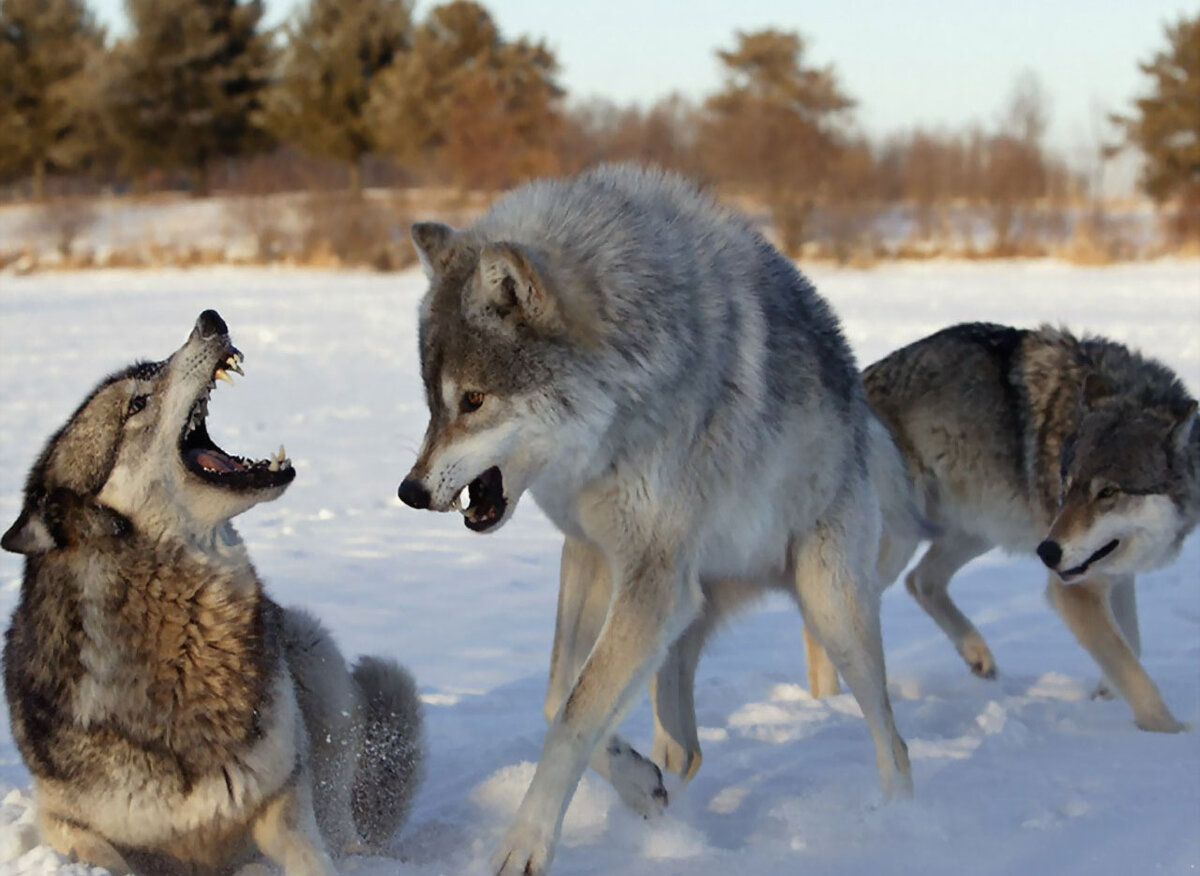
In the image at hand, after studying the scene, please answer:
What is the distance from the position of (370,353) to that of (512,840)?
40.9ft

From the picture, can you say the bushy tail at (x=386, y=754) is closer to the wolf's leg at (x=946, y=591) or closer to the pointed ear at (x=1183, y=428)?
the wolf's leg at (x=946, y=591)

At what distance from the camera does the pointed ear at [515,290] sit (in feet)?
11.3

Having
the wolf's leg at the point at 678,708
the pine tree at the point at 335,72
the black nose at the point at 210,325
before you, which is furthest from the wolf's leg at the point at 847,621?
the pine tree at the point at 335,72

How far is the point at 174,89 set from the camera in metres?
43.5

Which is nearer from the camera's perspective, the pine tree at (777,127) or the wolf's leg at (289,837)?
the wolf's leg at (289,837)

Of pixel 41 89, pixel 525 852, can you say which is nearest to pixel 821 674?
pixel 525 852

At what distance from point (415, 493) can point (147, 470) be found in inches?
26.1

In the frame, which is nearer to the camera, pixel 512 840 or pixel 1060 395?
pixel 512 840

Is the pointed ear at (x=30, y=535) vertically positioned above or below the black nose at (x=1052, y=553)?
above

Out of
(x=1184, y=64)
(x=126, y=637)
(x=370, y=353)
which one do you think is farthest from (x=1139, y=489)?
(x=1184, y=64)

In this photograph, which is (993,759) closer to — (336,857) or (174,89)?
(336,857)

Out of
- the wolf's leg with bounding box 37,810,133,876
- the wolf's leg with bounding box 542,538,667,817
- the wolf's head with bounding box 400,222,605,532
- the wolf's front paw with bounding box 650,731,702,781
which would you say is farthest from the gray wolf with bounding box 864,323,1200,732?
the wolf's leg with bounding box 37,810,133,876

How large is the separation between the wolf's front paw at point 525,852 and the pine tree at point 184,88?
4279 centimetres

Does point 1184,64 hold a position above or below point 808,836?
above
